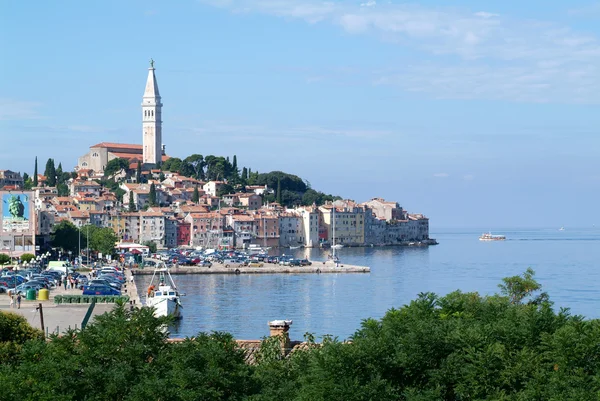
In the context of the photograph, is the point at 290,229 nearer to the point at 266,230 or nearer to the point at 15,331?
the point at 266,230

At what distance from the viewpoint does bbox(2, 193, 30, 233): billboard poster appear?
46938 millimetres

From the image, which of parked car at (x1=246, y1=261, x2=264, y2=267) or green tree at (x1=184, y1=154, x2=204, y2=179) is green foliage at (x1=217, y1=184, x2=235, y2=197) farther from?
parked car at (x1=246, y1=261, x2=264, y2=267)

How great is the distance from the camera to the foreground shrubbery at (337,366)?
312 inches

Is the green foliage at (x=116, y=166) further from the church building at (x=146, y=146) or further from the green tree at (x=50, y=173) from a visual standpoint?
the green tree at (x=50, y=173)

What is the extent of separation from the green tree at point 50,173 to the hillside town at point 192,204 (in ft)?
0.27

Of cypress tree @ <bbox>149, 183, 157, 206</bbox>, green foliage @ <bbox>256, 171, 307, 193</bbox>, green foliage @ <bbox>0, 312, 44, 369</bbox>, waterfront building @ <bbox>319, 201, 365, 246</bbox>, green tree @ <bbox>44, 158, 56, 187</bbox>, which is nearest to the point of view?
green foliage @ <bbox>0, 312, 44, 369</bbox>

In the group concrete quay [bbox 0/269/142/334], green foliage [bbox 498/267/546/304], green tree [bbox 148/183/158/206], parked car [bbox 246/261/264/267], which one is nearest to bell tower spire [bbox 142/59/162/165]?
green tree [bbox 148/183/158/206]

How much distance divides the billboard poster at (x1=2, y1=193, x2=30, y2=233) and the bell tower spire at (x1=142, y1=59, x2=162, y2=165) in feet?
158

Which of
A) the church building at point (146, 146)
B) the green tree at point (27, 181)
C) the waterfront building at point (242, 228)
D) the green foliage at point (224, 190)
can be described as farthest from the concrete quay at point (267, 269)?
the church building at point (146, 146)

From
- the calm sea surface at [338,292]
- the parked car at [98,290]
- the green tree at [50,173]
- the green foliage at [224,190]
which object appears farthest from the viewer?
the green foliage at [224,190]

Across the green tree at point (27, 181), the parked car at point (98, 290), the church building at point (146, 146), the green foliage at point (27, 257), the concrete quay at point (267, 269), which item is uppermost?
the church building at point (146, 146)

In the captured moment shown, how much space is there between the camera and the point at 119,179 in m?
90.3

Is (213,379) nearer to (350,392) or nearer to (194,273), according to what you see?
(350,392)

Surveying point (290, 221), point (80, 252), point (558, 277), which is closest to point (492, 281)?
point (558, 277)
